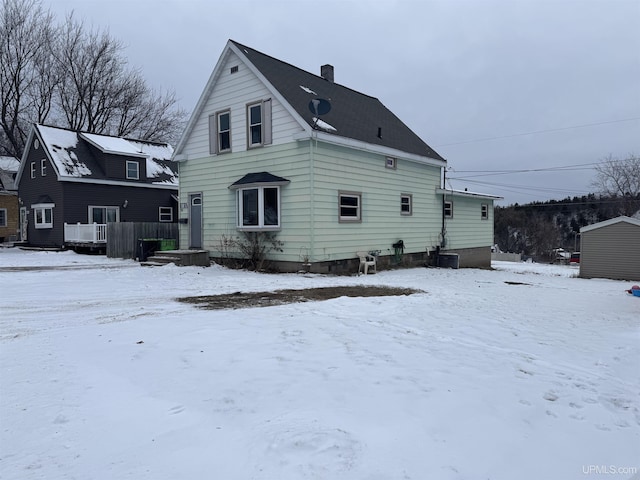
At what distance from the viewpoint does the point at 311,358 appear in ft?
15.4

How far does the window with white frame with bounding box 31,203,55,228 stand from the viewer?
23.8 m

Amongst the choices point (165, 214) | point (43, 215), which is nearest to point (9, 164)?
point (43, 215)

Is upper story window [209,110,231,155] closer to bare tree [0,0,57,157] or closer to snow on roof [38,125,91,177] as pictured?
snow on roof [38,125,91,177]

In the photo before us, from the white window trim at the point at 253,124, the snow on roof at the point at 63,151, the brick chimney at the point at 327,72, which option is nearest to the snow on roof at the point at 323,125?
the white window trim at the point at 253,124

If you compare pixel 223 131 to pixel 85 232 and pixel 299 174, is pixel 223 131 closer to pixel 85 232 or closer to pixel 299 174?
pixel 299 174

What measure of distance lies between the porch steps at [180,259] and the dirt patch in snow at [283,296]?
5913 millimetres

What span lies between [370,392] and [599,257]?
19.9m

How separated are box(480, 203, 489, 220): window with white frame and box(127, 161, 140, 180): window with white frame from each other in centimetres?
2013

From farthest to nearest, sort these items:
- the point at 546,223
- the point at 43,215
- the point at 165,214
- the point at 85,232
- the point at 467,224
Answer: the point at 546,223, the point at 165,214, the point at 43,215, the point at 467,224, the point at 85,232

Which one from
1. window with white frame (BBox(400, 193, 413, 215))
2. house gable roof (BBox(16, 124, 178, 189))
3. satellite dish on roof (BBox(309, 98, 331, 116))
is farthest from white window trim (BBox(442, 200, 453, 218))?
house gable roof (BBox(16, 124, 178, 189))

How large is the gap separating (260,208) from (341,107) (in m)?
5.80

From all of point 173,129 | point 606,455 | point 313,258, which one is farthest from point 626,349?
point 173,129

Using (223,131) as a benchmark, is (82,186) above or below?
below

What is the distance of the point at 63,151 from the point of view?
23750 mm
